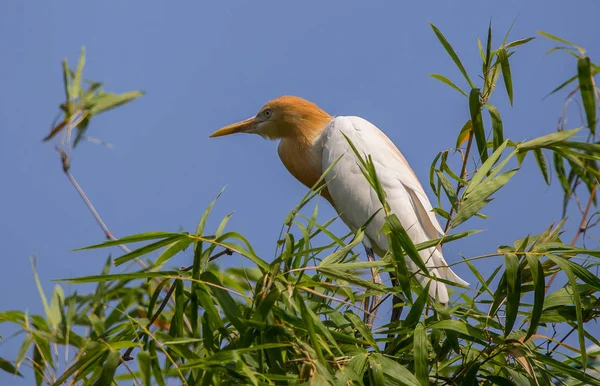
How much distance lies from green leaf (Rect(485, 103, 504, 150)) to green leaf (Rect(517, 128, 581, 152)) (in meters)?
0.16

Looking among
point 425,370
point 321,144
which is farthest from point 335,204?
point 425,370

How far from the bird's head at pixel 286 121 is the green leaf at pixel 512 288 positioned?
176 centimetres

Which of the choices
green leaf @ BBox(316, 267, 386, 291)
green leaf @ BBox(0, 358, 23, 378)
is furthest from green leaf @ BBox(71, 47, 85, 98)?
green leaf @ BBox(316, 267, 386, 291)

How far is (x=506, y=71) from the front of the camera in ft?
5.80

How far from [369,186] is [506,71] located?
118 centimetres

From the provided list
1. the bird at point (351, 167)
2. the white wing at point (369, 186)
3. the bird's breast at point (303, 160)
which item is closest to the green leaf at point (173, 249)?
the bird at point (351, 167)

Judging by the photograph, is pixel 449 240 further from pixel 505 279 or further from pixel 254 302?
pixel 254 302

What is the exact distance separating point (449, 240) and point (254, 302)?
0.43m

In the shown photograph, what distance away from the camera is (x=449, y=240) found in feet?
5.16

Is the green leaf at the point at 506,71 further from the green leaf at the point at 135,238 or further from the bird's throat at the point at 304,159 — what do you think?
the bird's throat at the point at 304,159

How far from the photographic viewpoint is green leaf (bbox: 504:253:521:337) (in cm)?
150

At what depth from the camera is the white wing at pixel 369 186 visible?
2738 mm

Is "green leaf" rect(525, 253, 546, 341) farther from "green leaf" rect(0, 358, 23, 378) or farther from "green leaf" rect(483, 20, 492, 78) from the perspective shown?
"green leaf" rect(0, 358, 23, 378)

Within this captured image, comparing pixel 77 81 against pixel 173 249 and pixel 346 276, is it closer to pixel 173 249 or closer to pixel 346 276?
pixel 173 249
